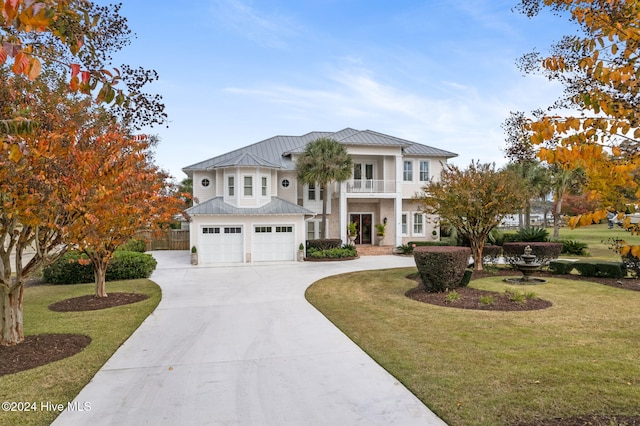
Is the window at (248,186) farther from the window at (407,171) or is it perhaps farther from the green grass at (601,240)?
the green grass at (601,240)

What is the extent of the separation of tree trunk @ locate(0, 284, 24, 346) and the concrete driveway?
1.87 m

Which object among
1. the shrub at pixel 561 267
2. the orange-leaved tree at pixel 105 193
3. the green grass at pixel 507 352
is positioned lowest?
the green grass at pixel 507 352

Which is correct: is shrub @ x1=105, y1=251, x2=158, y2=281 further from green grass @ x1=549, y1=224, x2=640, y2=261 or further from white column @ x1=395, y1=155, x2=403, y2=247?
green grass @ x1=549, y1=224, x2=640, y2=261

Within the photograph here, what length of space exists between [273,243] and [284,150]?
8.33m

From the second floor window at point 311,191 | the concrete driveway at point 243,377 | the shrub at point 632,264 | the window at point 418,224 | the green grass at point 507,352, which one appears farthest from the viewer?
the window at point 418,224

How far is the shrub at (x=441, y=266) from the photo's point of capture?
11.5 meters

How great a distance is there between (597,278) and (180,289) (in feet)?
50.2

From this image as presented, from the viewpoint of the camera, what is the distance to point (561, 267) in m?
16.5

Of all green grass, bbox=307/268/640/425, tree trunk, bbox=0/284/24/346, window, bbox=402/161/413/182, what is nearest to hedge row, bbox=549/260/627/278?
green grass, bbox=307/268/640/425

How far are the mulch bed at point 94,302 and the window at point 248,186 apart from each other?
37.5 ft

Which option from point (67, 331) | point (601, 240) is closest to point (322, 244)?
point (67, 331)

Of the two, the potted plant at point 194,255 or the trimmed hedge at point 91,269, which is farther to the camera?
the potted plant at point 194,255

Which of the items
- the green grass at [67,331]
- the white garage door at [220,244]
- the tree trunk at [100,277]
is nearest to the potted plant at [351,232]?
the white garage door at [220,244]

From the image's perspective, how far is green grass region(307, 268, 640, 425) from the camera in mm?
4773
